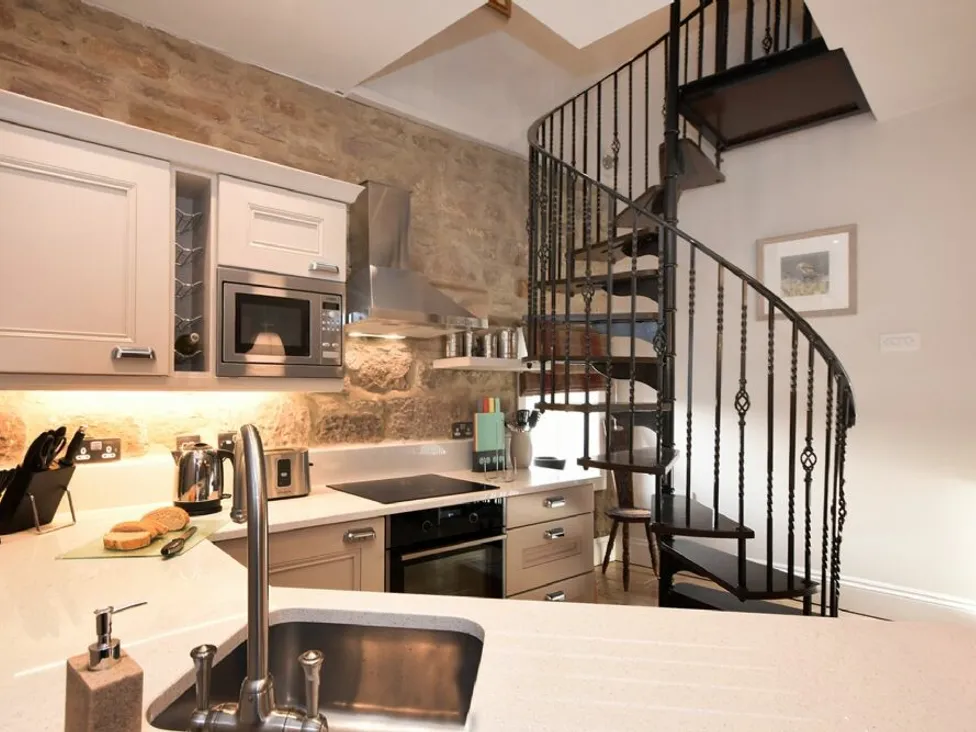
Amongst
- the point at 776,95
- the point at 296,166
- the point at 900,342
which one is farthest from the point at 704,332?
the point at 296,166

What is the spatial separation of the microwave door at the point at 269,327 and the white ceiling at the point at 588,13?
1.54m

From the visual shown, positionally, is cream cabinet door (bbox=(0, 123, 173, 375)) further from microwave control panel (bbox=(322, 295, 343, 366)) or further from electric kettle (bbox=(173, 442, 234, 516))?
microwave control panel (bbox=(322, 295, 343, 366))

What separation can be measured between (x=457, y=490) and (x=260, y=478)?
208cm

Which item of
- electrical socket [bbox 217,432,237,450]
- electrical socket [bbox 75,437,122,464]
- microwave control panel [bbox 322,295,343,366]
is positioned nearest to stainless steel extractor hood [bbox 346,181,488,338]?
microwave control panel [bbox 322,295,343,366]

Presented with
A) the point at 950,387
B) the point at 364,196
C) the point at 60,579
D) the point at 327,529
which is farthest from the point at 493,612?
the point at 950,387

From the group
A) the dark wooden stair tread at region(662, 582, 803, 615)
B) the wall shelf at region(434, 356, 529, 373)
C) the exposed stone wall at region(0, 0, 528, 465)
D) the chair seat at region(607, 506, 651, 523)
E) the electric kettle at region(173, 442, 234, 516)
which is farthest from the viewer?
the chair seat at region(607, 506, 651, 523)

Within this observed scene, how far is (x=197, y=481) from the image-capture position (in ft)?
7.25

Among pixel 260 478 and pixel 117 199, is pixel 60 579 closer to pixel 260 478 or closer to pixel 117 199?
pixel 260 478

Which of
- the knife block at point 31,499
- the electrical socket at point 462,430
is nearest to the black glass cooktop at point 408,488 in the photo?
the electrical socket at point 462,430

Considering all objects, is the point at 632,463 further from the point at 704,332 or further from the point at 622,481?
the point at 704,332

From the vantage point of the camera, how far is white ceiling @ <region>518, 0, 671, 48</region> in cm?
242

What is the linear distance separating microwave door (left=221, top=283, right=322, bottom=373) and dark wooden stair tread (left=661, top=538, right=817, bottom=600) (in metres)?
1.87

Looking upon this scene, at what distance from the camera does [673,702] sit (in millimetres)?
808

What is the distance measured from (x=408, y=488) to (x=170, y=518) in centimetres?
113
